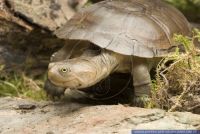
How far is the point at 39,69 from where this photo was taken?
13.5 feet

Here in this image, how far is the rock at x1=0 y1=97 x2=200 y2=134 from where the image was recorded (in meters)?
2.32

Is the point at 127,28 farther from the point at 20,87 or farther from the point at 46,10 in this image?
the point at 20,87

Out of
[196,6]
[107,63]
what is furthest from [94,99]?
[196,6]

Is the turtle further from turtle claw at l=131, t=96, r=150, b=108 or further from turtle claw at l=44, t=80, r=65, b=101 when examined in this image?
turtle claw at l=44, t=80, r=65, b=101

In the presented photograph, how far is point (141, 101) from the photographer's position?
2.94 metres

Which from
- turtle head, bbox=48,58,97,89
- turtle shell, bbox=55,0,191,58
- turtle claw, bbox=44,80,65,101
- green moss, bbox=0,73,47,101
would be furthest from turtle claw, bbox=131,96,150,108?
green moss, bbox=0,73,47,101

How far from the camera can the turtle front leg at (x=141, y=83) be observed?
292 cm

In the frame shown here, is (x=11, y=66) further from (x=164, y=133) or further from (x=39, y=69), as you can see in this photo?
(x=164, y=133)

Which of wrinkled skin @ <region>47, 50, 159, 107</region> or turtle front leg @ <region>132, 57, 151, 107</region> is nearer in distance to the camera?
wrinkled skin @ <region>47, 50, 159, 107</region>

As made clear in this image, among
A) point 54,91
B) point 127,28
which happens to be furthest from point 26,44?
point 127,28

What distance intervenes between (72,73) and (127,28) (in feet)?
1.99

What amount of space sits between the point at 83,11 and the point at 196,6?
170 cm

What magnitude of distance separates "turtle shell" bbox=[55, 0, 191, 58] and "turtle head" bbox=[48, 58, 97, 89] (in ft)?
0.88

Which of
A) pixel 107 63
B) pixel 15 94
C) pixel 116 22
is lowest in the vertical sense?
pixel 15 94
